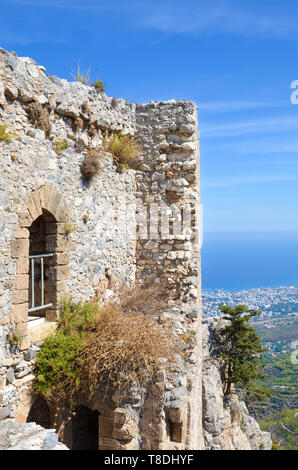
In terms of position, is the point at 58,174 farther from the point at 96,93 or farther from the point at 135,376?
the point at 135,376

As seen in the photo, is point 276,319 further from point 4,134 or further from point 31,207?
point 4,134

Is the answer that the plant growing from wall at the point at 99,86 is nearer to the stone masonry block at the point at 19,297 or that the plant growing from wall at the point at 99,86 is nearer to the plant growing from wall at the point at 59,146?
the plant growing from wall at the point at 59,146

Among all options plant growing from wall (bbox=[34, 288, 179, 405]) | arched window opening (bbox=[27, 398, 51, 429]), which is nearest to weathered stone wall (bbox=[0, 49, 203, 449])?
plant growing from wall (bbox=[34, 288, 179, 405])

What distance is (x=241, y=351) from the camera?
509 inches

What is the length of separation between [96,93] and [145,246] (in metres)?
3.36

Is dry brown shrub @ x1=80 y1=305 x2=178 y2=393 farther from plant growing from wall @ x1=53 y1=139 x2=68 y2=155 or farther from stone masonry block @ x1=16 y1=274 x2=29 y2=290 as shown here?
plant growing from wall @ x1=53 y1=139 x2=68 y2=155

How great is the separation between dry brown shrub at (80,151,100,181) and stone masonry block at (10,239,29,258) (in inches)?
76.4

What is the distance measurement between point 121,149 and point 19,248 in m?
3.50

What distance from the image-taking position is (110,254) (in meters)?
7.82

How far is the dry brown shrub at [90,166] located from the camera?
6.89m

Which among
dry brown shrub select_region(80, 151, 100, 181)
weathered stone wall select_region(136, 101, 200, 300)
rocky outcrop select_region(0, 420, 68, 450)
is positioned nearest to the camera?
rocky outcrop select_region(0, 420, 68, 450)

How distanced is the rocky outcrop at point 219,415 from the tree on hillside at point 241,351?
0.39m

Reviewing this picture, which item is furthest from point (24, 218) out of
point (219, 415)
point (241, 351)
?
point (241, 351)

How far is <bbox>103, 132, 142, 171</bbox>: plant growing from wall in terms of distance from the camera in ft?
25.9
